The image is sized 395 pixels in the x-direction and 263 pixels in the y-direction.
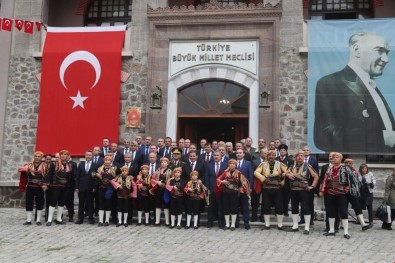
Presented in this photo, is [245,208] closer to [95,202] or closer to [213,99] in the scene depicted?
[95,202]

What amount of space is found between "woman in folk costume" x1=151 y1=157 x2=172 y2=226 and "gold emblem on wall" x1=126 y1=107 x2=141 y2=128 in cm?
400

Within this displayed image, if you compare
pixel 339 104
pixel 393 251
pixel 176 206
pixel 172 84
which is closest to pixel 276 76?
pixel 339 104

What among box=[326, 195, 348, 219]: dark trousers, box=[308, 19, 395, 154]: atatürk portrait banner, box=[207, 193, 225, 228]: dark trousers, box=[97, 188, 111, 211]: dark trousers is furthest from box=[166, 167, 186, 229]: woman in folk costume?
box=[308, 19, 395, 154]: atatürk portrait banner

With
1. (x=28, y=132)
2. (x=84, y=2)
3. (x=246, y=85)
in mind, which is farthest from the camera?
(x=84, y=2)

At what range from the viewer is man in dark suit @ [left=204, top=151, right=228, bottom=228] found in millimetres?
10637

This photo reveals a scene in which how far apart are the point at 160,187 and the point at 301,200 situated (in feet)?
10.3

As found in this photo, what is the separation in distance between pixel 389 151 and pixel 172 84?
6.61 meters

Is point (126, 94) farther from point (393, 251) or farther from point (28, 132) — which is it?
point (393, 251)

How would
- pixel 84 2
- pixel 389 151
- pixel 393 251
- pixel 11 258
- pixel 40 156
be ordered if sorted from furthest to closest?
1. pixel 84 2
2. pixel 389 151
3. pixel 40 156
4. pixel 393 251
5. pixel 11 258

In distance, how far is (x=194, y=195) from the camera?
34.4ft

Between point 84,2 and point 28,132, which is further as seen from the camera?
point 84,2

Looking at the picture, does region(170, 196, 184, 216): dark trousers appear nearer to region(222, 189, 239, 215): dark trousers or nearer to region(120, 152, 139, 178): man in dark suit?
region(222, 189, 239, 215): dark trousers

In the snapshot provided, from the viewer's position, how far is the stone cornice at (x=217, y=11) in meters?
14.3

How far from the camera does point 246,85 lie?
14320 mm
